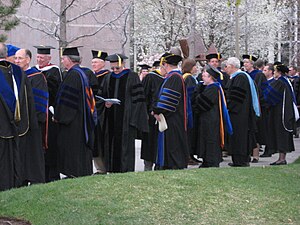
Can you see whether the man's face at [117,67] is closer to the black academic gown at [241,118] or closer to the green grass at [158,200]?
the black academic gown at [241,118]

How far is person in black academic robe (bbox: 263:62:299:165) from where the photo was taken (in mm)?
13555

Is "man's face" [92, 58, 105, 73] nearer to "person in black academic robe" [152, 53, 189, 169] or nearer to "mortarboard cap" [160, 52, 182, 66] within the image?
"person in black academic robe" [152, 53, 189, 169]

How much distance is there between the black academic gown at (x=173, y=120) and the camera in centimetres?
1092

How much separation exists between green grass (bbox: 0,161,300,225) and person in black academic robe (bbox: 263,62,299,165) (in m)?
4.78

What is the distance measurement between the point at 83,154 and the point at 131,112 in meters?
1.29

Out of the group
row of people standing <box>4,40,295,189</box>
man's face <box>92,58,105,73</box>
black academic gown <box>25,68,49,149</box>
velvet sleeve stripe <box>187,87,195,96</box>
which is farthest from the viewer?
velvet sleeve stripe <box>187,87,195,96</box>

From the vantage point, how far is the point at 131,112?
1146cm

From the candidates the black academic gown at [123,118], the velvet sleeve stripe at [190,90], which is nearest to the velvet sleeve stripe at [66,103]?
the black academic gown at [123,118]

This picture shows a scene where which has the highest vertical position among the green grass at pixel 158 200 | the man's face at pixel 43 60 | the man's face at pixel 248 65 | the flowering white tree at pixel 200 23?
the flowering white tree at pixel 200 23

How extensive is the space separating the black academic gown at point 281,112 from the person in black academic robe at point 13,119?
582 centimetres

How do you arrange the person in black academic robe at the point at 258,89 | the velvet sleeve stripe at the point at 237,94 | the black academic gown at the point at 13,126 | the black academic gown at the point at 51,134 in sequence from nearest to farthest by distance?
the black academic gown at the point at 13,126, the black academic gown at the point at 51,134, the velvet sleeve stripe at the point at 237,94, the person in black academic robe at the point at 258,89

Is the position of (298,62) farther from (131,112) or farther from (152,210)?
(152,210)

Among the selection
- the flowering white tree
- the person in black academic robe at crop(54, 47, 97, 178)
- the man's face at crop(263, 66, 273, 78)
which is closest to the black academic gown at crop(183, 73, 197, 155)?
the person in black academic robe at crop(54, 47, 97, 178)

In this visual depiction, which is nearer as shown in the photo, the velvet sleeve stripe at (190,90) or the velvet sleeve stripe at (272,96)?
the velvet sleeve stripe at (190,90)
